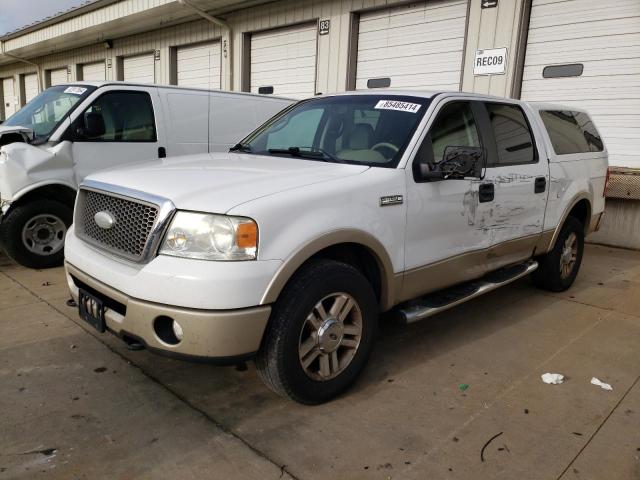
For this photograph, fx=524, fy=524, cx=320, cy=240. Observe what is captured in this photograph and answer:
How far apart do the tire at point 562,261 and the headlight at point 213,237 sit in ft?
12.1

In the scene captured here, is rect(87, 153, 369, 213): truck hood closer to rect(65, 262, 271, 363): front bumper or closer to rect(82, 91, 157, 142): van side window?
rect(65, 262, 271, 363): front bumper

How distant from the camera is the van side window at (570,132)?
192 inches

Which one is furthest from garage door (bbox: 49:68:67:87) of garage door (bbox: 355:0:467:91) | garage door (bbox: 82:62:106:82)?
garage door (bbox: 355:0:467:91)

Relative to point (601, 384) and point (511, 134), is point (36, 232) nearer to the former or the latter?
point (511, 134)

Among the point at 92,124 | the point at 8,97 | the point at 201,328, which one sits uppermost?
the point at 8,97

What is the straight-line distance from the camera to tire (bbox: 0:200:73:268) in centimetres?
541

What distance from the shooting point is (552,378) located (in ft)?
11.3

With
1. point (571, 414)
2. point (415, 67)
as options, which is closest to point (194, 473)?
point (571, 414)

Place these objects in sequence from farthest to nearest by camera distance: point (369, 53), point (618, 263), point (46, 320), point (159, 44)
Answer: point (159, 44) < point (369, 53) < point (618, 263) < point (46, 320)

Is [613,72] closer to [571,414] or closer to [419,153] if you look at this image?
[419,153]

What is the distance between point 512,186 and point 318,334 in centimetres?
221

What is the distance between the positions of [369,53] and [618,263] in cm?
592

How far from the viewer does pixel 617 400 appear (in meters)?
3.21

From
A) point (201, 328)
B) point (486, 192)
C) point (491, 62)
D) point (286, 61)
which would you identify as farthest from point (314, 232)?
point (286, 61)
